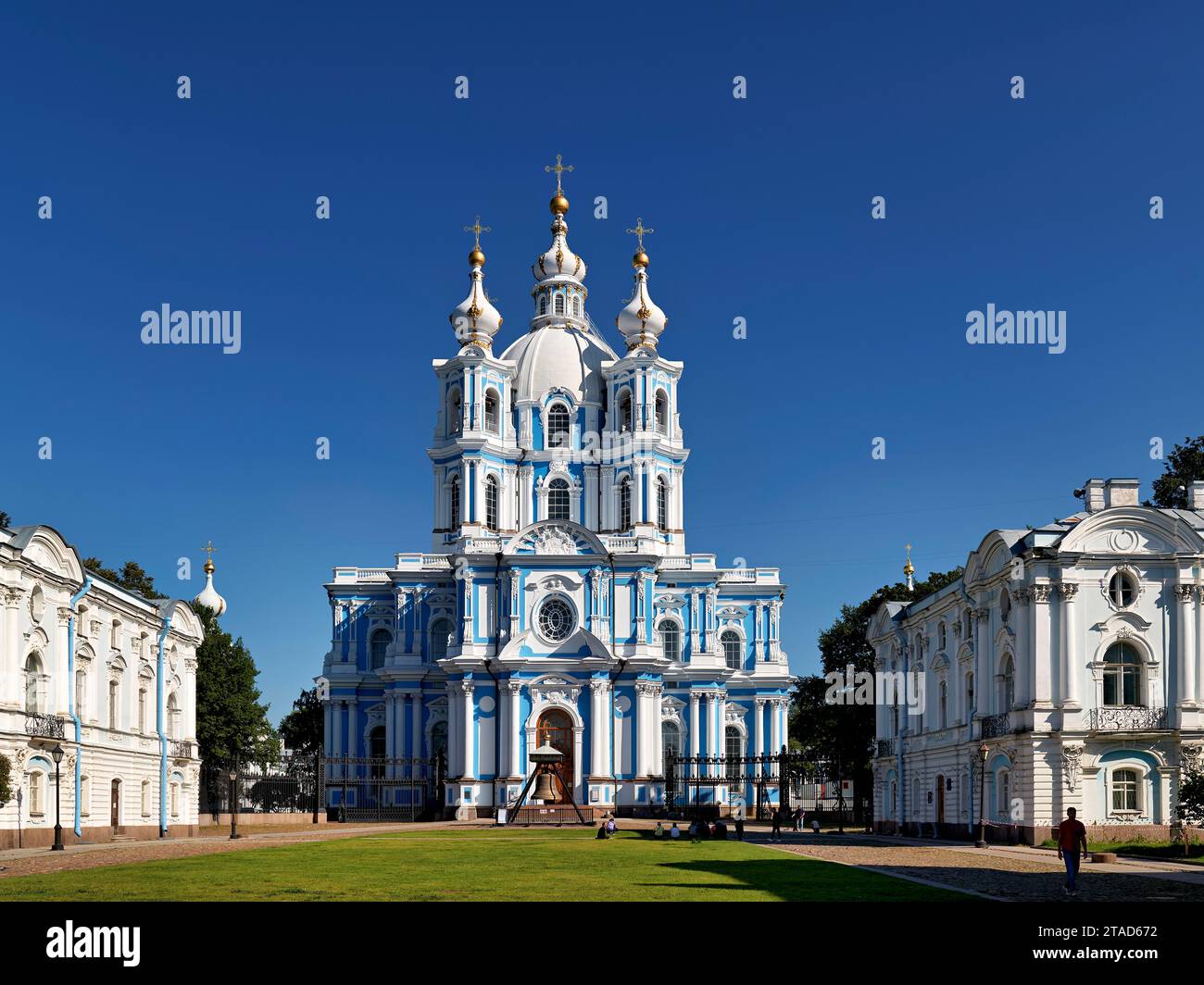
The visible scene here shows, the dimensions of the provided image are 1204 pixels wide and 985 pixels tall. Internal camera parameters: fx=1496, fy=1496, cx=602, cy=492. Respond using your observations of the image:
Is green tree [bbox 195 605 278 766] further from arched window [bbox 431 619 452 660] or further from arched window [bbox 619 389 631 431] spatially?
arched window [bbox 619 389 631 431]

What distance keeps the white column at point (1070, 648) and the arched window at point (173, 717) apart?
34.4 meters

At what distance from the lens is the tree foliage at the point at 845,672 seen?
2788 inches

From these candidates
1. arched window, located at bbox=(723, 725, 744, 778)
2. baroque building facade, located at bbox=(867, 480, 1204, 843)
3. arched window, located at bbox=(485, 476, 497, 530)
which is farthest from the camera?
arched window, located at bbox=(723, 725, 744, 778)

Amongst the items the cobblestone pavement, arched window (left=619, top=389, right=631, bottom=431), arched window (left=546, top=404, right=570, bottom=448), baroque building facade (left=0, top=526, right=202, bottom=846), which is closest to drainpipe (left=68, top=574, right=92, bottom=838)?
baroque building facade (left=0, top=526, right=202, bottom=846)

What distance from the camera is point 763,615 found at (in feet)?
277

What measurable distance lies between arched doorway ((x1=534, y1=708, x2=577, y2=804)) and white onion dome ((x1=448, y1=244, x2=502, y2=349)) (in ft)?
75.9

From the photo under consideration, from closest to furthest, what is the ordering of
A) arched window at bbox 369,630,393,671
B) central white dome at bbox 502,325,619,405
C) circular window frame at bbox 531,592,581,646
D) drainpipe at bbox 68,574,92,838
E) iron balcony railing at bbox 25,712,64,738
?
iron balcony railing at bbox 25,712,64,738 → drainpipe at bbox 68,574,92,838 → circular window frame at bbox 531,592,581,646 → arched window at bbox 369,630,393,671 → central white dome at bbox 502,325,619,405

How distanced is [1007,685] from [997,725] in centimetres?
124

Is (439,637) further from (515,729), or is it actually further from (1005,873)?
(1005,873)

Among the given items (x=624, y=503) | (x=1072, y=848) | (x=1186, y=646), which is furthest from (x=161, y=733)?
(x=1072, y=848)

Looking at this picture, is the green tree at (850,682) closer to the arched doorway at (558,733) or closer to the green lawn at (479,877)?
the arched doorway at (558,733)

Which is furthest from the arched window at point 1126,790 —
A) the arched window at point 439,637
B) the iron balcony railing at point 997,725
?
the arched window at point 439,637

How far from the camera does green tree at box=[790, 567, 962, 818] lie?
232 feet

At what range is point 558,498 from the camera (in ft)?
276
